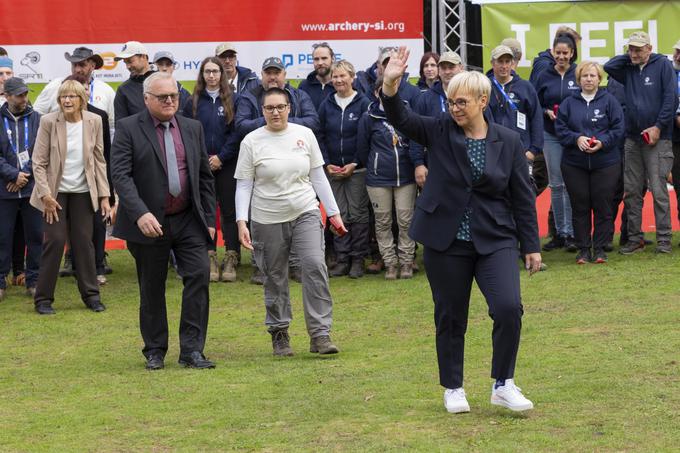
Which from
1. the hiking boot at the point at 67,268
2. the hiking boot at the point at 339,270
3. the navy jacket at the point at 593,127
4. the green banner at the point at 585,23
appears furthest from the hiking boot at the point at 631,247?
the hiking boot at the point at 67,268

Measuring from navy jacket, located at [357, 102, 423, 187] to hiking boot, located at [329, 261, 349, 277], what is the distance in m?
0.97

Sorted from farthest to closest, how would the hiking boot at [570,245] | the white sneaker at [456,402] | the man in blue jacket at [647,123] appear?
1. the hiking boot at [570,245]
2. the man in blue jacket at [647,123]
3. the white sneaker at [456,402]

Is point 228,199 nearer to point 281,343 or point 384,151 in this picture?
point 384,151

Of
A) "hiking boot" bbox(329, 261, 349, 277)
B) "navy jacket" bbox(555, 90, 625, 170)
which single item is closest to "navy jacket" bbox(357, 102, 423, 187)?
"hiking boot" bbox(329, 261, 349, 277)

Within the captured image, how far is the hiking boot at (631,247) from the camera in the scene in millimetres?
13266

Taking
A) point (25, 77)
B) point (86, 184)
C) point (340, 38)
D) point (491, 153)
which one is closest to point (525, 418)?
point (491, 153)

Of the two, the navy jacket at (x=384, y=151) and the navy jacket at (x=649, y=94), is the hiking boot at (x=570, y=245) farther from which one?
the navy jacket at (x=384, y=151)

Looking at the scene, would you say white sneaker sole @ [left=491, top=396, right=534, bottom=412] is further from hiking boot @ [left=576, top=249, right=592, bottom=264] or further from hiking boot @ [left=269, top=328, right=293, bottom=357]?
hiking boot @ [left=576, top=249, right=592, bottom=264]

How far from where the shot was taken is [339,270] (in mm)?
13016

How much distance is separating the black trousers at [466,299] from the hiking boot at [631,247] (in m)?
6.45

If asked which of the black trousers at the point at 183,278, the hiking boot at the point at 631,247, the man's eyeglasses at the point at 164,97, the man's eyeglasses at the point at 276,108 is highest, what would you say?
the man's eyeglasses at the point at 164,97

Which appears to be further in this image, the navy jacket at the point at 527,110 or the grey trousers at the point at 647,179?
the grey trousers at the point at 647,179

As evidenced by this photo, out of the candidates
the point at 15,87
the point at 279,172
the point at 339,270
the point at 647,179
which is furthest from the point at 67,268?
the point at 647,179

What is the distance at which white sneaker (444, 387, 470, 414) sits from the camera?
7.20m
